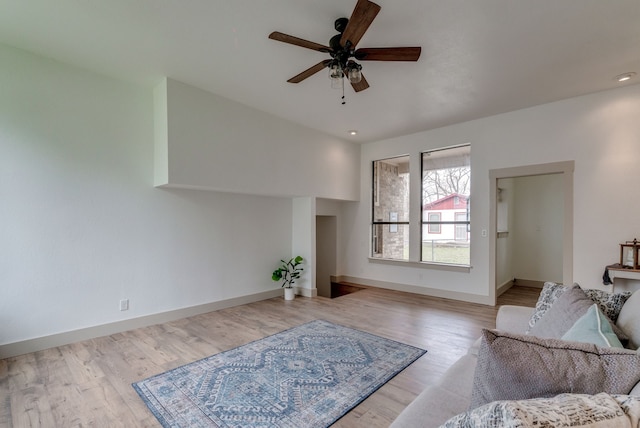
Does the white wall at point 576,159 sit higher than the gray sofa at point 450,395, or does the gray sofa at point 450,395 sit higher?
the white wall at point 576,159

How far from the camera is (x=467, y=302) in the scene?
516 centimetres

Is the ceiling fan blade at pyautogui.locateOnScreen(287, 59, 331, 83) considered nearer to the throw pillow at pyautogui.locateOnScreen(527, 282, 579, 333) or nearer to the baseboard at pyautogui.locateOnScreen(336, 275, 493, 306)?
the throw pillow at pyautogui.locateOnScreen(527, 282, 579, 333)

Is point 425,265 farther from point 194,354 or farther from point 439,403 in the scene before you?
point 439,403

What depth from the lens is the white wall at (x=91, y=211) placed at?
3.09 metres

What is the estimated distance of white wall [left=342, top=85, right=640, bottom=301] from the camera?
3.88 meters

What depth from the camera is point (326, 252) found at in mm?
7250

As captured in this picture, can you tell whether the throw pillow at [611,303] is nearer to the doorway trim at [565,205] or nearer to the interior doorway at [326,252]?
the doorway trim at [565,205]

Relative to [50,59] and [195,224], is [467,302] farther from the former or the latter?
[50,59]

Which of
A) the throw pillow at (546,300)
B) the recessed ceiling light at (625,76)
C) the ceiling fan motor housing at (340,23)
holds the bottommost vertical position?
the throw pillow at (546,300)

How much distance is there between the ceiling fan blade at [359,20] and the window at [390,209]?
4141 mm

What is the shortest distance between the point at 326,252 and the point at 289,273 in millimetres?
1738

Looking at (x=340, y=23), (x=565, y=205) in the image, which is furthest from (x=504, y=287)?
(x=340, y=23)

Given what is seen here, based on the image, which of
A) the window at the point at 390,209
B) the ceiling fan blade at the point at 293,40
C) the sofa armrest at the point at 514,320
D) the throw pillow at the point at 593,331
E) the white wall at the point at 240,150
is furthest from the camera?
the window at the point at 390,209

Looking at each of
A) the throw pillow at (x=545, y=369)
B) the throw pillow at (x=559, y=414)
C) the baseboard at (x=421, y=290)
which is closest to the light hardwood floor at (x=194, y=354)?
the baseboard at (x=421, y=290)
